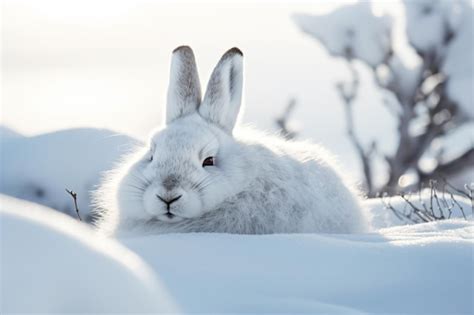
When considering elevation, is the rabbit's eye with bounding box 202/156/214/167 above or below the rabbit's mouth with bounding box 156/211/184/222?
above

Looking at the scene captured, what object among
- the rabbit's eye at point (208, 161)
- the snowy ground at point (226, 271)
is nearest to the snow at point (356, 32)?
the rabbit's eye at point (208, 161)

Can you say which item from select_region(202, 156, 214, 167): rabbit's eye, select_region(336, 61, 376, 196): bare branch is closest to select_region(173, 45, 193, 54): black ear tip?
select_region(202, 156, 214, 167): rabbit's eye

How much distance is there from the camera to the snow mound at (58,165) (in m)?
6.80

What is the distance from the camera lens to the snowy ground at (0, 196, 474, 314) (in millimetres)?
1720

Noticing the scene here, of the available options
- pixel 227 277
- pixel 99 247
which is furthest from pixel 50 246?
pixel 227 277

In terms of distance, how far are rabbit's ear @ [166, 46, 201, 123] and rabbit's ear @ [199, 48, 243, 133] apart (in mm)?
128

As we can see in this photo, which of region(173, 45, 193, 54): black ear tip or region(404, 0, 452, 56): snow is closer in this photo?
region(173, 45, 193, 54): black ear tip

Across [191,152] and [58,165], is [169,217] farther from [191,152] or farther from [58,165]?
[58,165]

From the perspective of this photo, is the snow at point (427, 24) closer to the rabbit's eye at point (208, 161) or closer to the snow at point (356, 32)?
the snow at point (356, 32)

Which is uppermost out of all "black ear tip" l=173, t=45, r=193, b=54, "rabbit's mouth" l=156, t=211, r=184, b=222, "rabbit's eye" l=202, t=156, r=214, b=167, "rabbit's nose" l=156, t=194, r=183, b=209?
"black ear tip" l=173, t=45, r=193, b=54

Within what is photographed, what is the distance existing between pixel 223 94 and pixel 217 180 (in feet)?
2.34

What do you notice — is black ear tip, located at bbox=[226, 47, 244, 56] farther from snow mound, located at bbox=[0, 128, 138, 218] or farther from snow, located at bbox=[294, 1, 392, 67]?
snow, located at bbox=[294, 1, 392, 67]

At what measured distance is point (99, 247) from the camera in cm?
184

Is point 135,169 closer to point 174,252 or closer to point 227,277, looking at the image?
point 174,252
